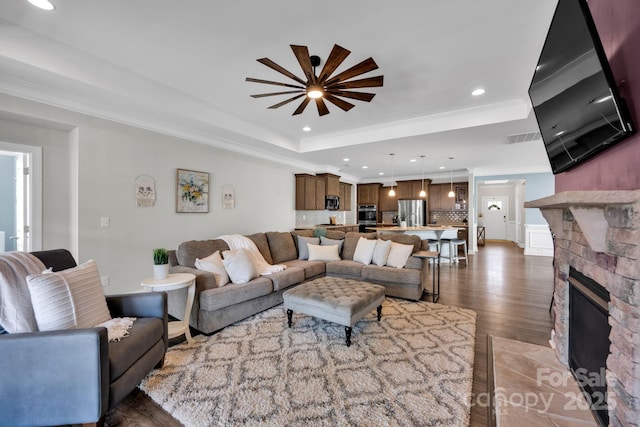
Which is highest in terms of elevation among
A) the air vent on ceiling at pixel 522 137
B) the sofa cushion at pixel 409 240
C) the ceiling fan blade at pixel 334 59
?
the air vent on ceiling at pixel 522 137

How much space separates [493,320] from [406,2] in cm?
334

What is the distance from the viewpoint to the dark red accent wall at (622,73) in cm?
110

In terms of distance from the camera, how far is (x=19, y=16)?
2.12m

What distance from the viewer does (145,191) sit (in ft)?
12.5

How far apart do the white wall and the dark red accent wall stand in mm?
4678

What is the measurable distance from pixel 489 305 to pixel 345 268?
6.63 feet

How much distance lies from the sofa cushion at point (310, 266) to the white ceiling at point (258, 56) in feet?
7.52

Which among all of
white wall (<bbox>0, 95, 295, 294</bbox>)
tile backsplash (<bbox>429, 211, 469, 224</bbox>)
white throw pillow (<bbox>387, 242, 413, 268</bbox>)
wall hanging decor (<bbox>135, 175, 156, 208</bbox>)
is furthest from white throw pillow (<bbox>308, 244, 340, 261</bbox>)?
tile backsplash (<bbox>429, 211, 469, 224</bbox>)

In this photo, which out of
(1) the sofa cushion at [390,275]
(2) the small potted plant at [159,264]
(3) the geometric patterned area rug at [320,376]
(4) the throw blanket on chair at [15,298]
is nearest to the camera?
(4) the throw blanket on chair at [15,298]

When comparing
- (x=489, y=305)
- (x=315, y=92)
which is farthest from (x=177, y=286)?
(x=489, y=305)

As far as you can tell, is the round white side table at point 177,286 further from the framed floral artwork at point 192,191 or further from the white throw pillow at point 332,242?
the white throw pillow at point 332,242

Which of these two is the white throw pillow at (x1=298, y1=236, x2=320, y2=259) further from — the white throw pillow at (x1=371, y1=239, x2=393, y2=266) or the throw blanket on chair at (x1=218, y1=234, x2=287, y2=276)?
the white throw pillow at (x1=371, y1=239, x2=393, y2=266)

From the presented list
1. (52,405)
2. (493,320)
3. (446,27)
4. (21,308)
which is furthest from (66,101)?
(493,320)

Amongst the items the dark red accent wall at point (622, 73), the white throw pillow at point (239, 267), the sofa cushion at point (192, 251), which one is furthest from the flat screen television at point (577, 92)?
the sofa cushion at point (192, 251)
